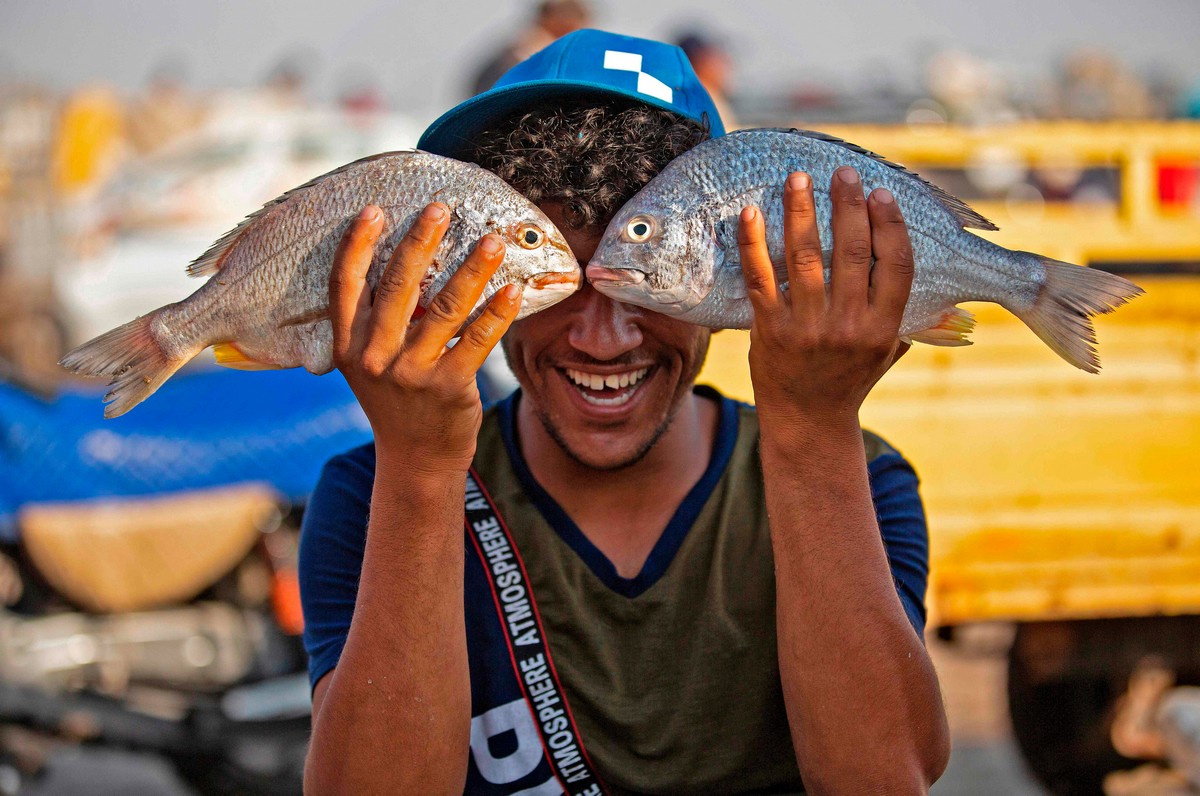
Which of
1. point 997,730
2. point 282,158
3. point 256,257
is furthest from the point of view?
point 282,158

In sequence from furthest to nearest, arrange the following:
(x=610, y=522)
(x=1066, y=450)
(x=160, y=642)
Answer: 1. (x=160, y=642)
2. (x=1066, y=450)
3. (x=610, y=522)

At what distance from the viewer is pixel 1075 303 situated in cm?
181

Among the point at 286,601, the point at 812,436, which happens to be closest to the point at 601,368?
the point at 812,436

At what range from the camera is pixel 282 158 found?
9391mm

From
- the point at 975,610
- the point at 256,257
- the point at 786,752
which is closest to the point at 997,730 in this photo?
the point at 975,610

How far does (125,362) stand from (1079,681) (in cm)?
407

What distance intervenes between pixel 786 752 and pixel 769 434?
26.1 inches

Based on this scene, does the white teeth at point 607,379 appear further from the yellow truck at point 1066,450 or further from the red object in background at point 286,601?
the red object in background at point 286,601

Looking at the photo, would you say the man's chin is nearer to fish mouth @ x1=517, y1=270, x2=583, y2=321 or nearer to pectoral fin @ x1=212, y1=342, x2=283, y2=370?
fish mouth @ x1=517, y1=270, x2=583, y2=321

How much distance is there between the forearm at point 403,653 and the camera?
1773mm

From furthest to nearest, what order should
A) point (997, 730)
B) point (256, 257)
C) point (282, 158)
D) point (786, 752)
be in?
point (282, 158)
point (997, 730)
point (786, 752)
point (256, 257)

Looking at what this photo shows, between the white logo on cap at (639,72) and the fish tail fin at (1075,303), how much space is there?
69cm

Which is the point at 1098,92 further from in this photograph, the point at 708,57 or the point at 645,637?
the point at 645,637

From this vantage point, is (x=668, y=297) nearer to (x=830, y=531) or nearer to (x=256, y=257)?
(x=830, y=531)
